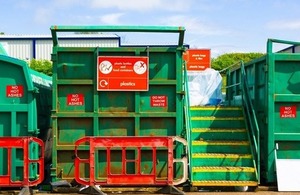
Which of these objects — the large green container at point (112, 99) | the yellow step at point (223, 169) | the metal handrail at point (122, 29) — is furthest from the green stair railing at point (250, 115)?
the metal handrail at point (122, 29)

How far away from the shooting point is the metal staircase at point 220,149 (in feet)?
25.7

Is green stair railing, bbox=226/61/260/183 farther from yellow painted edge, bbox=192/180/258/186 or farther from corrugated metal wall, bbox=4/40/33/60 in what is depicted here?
corrugated metal wall, bbox=4/40/33/60

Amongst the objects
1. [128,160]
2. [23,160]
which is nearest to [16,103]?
[23,160]

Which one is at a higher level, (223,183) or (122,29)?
(122,29)

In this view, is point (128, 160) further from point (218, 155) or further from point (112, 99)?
point (218, 155)

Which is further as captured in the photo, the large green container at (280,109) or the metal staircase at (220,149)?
the large green container at (280,109)

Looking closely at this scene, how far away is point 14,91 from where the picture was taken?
7609 mm

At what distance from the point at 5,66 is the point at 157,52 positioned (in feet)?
7.90

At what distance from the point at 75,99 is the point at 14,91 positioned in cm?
96

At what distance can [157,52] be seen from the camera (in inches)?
307

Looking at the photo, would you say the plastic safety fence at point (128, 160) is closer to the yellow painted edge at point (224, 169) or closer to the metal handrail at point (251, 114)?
the yellow painted edge at point (224, 169)

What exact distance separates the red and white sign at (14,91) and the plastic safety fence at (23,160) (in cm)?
75

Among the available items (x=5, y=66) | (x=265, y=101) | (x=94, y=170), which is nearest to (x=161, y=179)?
(x=94, y=170)

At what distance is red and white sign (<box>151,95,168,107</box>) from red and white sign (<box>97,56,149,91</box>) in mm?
212
